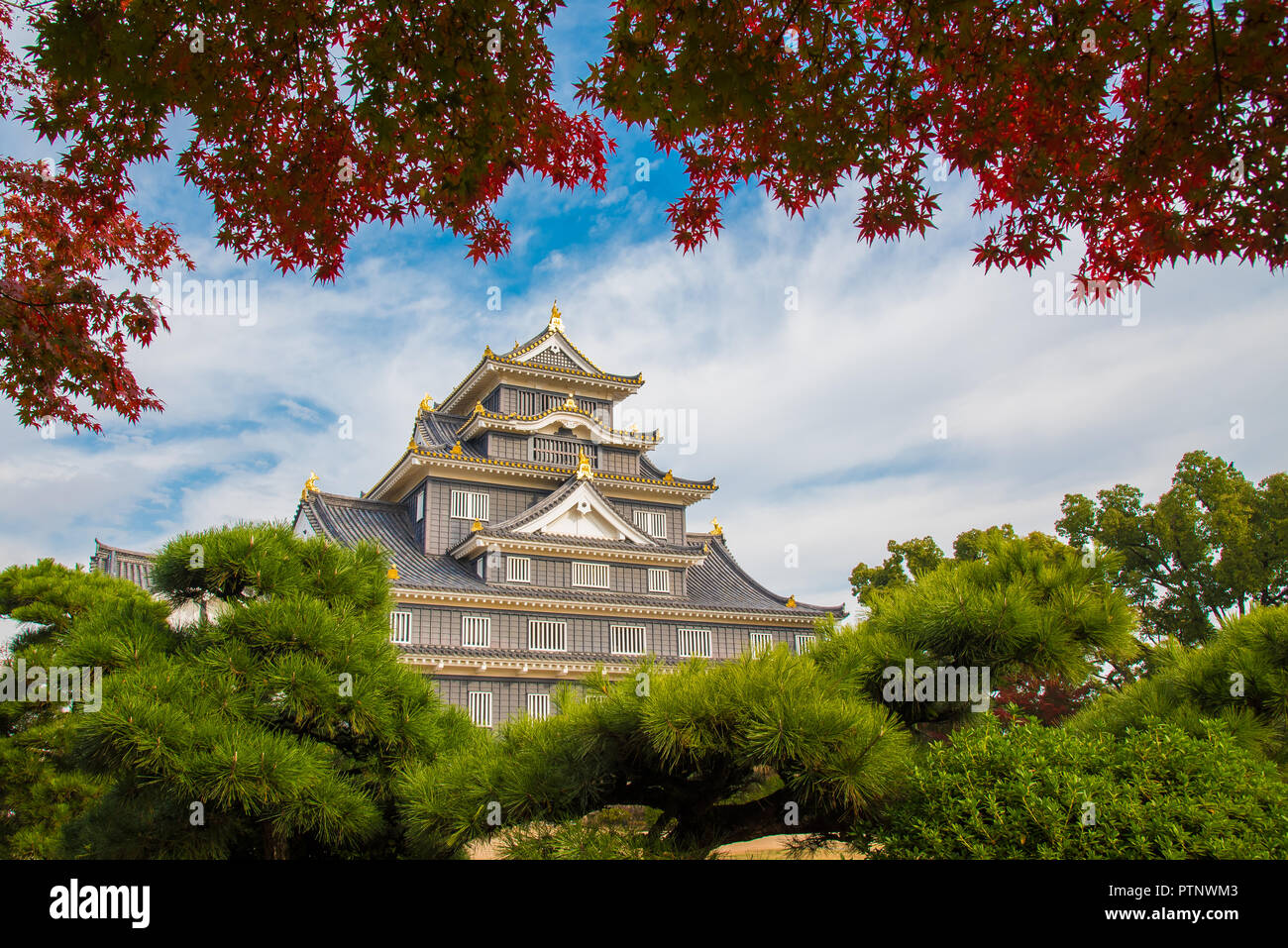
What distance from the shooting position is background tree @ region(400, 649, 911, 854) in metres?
4.88

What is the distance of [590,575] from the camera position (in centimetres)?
2350

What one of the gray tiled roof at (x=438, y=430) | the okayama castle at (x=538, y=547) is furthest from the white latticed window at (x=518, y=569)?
the gray tiled roof at (x=438, y=430)

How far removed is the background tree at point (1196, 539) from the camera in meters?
26.0

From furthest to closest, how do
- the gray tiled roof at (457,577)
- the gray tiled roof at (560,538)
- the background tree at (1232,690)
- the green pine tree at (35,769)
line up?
1. the gray tiled roof at (560,538)
2. the gray tiled roof at (457,577)
3. the green pine tree at (35,769)
4. the background tree at (1232,690)

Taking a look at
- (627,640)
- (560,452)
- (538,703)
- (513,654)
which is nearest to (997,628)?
(513,654)

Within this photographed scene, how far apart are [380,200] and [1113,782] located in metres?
5.45

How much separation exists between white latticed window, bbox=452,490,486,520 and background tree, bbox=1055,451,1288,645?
18612mm

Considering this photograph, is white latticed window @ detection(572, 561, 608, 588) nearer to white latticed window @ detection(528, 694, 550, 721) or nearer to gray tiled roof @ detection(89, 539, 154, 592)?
white latticed window @ detection(528, 694, 550, 721)

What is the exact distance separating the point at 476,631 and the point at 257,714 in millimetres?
15873

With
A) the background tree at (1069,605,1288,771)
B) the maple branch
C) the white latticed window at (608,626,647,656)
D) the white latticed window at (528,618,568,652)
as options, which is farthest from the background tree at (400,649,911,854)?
the white latticed window at (608,626,647,656)

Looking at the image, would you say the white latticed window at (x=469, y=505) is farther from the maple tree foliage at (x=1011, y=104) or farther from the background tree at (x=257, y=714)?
the maple tree foliage at (x=1011, y=104)

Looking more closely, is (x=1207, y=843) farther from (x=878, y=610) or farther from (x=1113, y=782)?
(x=878, y=610)

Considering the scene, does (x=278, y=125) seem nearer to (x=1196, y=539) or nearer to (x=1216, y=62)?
(x=1216, y=62)

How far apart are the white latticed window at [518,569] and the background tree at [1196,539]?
17.2 metres
